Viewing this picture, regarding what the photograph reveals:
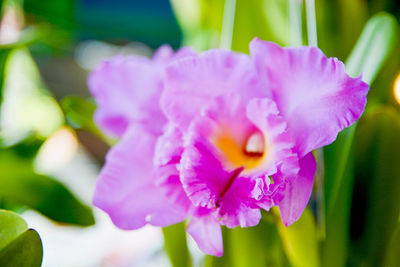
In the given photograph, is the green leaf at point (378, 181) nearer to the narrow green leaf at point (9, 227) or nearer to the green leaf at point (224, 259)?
the green leaf at point (224, 259)

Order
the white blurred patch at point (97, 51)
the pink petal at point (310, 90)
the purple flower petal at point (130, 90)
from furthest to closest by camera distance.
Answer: the white blurred patch at point (97, 51), the purple flower petal at point (130, 90), the pink petal at point (310, 90)

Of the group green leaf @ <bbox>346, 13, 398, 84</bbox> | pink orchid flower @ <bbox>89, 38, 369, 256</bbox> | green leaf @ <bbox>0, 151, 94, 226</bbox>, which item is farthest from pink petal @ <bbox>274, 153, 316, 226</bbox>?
green leaf @ <bbox>0, 151, 94, 226</bbox>

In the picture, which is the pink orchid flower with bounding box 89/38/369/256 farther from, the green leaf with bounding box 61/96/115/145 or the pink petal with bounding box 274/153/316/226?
the green leaf with bounding box 61/96/115/145

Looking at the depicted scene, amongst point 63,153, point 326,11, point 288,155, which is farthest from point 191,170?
point 63,153

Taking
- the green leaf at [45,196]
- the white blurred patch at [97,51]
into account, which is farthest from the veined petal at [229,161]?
the white blurred patch at [97,51]

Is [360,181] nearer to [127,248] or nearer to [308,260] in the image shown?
[308,260]

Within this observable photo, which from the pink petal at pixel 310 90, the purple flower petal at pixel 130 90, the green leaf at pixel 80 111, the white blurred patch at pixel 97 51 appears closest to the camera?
the pink petal at pixel 310 90

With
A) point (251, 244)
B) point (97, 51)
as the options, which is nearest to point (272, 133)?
point (251, 244)
